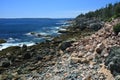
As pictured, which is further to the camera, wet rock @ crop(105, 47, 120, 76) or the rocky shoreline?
the rocky shoreline

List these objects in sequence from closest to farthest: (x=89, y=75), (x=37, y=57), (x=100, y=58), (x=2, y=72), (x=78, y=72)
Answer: (x=89, y=75)
(x=78, y=72)
(x=100, y=58)
(x=2, y=72)
(x=37, y=57)

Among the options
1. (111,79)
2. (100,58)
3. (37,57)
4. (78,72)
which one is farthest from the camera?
(37,57)

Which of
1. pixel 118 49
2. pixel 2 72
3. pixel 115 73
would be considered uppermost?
pixel 118 49

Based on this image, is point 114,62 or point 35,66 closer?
point 114,62

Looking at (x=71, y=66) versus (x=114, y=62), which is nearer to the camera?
(x=114, y=62)

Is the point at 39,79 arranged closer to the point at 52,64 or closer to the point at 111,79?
the point at 52,64

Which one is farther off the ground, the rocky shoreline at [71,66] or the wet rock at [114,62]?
the wet rock at [114,62]

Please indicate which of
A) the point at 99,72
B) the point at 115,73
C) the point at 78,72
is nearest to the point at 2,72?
the point at 78,72

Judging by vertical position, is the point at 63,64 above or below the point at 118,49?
below

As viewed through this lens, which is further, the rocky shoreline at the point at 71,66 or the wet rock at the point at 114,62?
the rocky shoreline at the point at 71,66

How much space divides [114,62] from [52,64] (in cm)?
875

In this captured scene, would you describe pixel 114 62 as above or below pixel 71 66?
above

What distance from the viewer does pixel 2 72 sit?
25.5m

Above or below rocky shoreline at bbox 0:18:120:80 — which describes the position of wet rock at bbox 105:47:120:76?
above
